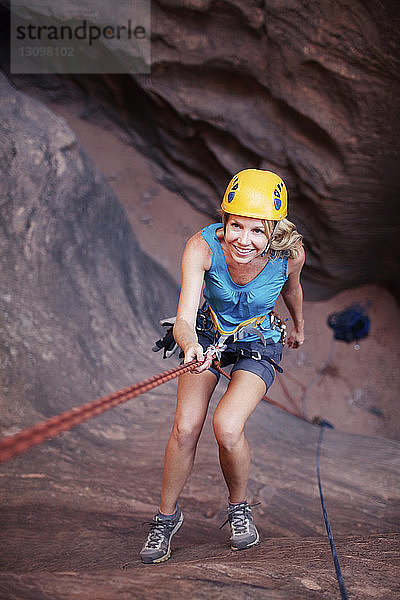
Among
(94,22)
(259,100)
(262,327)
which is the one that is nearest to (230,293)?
(262,327)

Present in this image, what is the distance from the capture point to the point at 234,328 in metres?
2.24

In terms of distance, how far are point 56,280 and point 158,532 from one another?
2095mm

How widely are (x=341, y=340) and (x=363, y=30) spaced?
3.50 m

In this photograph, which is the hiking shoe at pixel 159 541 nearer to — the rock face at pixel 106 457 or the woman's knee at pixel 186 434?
the rock face at pixel 106 457

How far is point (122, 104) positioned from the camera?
19.5 feet

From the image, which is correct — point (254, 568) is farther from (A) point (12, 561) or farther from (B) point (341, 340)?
(B) point (341, 340)

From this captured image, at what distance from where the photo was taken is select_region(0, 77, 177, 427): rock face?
123 inches

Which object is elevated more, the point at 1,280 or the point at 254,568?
the point at 1,280

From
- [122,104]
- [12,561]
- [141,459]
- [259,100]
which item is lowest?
[12,561]

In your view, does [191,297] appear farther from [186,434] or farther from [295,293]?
[295,293]

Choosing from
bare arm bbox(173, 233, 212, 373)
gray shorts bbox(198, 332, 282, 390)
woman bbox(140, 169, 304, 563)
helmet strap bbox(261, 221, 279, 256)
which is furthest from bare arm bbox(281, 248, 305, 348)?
bare arm bbox(173, 233, 212, 373)

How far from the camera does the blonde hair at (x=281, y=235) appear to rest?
2104mm

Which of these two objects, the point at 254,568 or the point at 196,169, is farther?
the point at 196,169

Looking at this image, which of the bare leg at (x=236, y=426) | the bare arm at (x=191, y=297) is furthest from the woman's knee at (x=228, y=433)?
the bare arm at (x=191, y=297)
